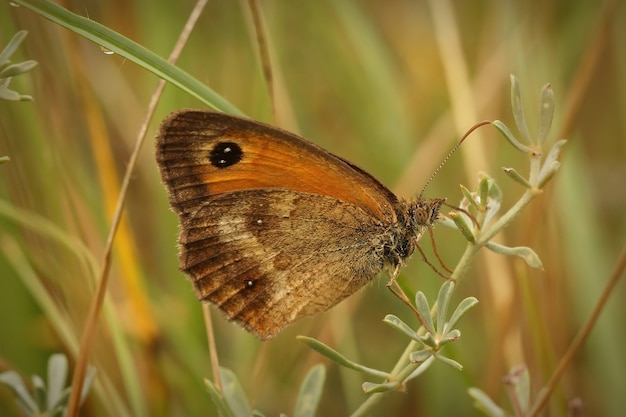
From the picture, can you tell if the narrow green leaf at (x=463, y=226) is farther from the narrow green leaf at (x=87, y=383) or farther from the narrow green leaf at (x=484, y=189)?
the narrow green leaf at (x=87, y=383)

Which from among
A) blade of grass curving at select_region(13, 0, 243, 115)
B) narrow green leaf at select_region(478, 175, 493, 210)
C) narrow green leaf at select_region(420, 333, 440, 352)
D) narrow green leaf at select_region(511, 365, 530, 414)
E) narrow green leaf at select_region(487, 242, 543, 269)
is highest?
blade of grass curving at select_region(13, 0, 243, 115)

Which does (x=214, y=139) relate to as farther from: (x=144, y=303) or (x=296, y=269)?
(x=144, y=303)

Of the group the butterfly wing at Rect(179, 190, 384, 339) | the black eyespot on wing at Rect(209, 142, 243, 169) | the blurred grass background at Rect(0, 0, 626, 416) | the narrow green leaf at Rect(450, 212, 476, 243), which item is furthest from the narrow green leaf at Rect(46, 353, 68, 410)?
the narrow green leaf at Rect(450, 212, 476, 243)

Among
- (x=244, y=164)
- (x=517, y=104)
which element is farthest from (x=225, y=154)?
(x=517, y=104)

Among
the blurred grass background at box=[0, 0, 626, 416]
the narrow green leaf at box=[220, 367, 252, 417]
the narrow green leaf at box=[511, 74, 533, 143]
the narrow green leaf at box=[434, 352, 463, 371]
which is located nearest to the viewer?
the narrow green leaf at box=[434, 352, 463, 371]

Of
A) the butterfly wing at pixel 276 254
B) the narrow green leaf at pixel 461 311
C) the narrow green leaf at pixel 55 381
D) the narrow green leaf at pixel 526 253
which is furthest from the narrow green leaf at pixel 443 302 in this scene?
the narrow green leaf at pixel 55 381

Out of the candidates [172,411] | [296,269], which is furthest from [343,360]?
[172,411]

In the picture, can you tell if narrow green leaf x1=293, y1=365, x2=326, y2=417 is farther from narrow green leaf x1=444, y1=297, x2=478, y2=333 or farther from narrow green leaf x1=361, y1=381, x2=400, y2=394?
narrow green leaf x1=444, y1=297, x2=478, y2=333
